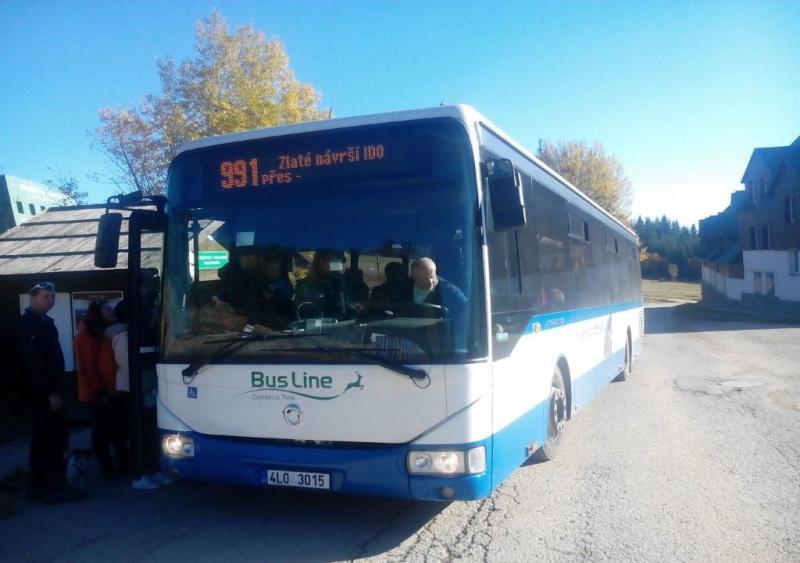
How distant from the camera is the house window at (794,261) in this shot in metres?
34.0

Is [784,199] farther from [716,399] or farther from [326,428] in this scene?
[326,428]

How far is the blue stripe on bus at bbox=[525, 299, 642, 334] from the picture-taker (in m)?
5.92

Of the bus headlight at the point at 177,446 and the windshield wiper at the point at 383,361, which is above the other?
the windshield wiper at the point at 383,361

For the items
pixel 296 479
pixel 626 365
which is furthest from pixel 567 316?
pixel 626 365

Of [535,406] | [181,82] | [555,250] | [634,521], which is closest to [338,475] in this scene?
[535,406]

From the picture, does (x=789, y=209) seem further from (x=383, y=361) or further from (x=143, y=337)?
(x=143, y=337)

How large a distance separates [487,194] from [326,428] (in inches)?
81.2

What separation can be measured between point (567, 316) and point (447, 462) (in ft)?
10.9

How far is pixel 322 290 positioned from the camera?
4.75m

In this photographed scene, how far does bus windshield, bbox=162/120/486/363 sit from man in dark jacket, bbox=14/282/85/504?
1500 mm

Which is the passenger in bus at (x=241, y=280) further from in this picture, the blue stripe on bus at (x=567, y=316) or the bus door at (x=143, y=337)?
the blue stripe on bus at (x=567, y=316)

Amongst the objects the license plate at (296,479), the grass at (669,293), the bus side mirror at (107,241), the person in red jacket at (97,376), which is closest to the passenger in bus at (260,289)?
the bus side mirror at (107,241)

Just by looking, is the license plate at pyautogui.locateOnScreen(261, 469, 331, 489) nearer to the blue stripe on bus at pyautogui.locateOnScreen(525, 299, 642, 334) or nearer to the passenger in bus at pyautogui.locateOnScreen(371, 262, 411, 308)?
the passenger in bus at pyautogui.locateOnScreen(371, 262, 411, 308)

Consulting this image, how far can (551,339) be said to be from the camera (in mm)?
6395
